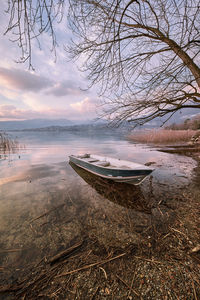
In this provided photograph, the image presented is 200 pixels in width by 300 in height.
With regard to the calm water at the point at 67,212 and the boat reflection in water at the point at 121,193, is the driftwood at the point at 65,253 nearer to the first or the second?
the calm water at the point at 67,212

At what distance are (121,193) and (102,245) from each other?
2919 millimetres

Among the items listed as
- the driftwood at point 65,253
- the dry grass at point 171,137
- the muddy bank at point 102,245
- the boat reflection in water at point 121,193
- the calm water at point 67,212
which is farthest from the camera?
the dry grass at point 171,137

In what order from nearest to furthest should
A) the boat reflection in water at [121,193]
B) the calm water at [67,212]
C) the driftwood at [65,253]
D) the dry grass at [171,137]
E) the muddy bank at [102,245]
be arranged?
the muddy bank at [102,245]
the driftwood at [65,253]
the calm water at [67,212]
the boat reflection in water at [121,193]
the dry grass at [171,137]

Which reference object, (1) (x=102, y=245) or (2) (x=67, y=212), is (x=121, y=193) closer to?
(2) (x=67, y=212)

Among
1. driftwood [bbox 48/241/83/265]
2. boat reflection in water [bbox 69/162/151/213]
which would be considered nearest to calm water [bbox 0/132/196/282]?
boat reflection in water [bbox 69/162/151/213]

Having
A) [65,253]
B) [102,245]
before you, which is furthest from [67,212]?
[102,245]

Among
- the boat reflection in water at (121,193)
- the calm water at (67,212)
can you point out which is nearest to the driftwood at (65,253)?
the calm water at (67,212)

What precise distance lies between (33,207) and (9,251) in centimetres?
183

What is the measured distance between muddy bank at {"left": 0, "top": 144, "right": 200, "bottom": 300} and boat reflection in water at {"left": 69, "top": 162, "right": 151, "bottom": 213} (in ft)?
0.14

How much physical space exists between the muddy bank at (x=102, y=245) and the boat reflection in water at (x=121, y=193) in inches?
1.7

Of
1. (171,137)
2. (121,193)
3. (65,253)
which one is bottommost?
(121,193)

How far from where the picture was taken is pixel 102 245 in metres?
2.72

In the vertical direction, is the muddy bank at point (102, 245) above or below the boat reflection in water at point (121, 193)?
above

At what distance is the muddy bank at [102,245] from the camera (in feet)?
6.05
